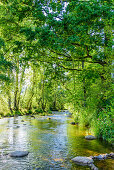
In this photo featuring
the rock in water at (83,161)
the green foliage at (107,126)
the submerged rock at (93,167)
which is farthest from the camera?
the green foliage at (107,126)

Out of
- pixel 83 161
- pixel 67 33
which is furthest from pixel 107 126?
pixel 67 33

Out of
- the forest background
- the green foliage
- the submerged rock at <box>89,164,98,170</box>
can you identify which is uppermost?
the forest background

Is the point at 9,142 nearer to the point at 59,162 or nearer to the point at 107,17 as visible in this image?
the point at 59,162

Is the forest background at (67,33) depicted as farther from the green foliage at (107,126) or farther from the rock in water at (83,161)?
the rock in water at (83,161)

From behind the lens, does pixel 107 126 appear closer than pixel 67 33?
Yes

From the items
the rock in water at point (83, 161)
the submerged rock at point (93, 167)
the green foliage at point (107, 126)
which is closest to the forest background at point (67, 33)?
the green foliage at point (107, 126)

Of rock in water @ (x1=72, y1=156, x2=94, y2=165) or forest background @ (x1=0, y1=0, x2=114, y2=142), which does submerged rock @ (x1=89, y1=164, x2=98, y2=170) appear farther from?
forest background @ (x1=0, y1=0, x2=114, y2=142)

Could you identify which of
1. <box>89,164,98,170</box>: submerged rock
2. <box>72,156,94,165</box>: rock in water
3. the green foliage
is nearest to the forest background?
the green foliage

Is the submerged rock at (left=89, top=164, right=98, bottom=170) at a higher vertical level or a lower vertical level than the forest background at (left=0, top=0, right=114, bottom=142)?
lower

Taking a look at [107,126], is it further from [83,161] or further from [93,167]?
[93,167]

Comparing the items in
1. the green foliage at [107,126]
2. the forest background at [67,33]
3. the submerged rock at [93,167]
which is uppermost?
the forest background at [67,33]

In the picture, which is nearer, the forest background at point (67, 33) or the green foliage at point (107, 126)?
the green foliage at point (107, 126)

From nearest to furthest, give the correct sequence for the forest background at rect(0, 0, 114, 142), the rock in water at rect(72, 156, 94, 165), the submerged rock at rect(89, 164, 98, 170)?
the submerged rock at rect(89, 164, 98, 170)
the rock in water at rect(72, 156, 94, 165)
the forest background at rect(0, 0, 114, 142)

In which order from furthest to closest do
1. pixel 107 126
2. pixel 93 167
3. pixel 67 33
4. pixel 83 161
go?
pixel 67 33 → pixel 107 126 → pixel 83 161 → pixel 93 167
